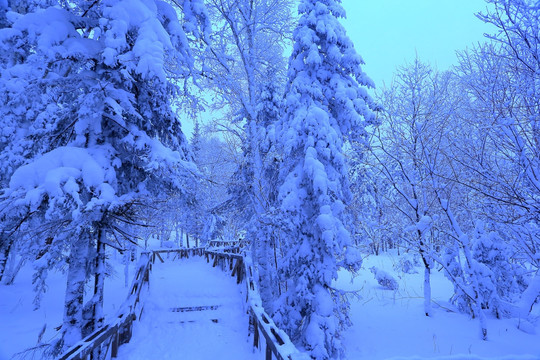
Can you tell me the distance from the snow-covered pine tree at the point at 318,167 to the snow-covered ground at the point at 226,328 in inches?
87.0

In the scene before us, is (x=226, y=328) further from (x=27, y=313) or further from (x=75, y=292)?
(x=27, y=313)

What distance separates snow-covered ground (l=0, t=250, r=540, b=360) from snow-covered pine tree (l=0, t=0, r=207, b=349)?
206 centimetres

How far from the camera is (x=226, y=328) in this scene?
7.88 m

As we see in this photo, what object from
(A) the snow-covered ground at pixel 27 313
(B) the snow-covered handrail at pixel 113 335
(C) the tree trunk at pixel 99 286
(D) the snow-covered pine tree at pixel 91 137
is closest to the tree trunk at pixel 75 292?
(D) the snow-covered pine tree at pixel 91 137

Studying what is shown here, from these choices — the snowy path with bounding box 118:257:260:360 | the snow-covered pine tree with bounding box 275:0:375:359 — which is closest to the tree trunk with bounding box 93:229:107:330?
→ the snowy path with bounding box 118:257:260:360

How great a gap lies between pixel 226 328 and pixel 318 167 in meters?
5.54

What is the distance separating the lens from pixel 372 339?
12.1 meters

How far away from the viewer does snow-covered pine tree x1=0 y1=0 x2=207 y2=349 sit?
17.0 feet

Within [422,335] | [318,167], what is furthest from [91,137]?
[422,335]

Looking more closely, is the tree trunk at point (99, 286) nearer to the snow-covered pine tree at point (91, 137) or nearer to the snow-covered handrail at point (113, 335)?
the snow-covered pine tree at point (91, 137)

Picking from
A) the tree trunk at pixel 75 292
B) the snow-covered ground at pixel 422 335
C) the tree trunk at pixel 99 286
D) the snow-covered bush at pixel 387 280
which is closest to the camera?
the tree trunk at pixel 75 292

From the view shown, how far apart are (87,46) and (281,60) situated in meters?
11.0

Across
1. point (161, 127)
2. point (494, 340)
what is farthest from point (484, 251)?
point (161, 127)

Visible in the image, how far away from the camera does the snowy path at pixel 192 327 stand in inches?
256
